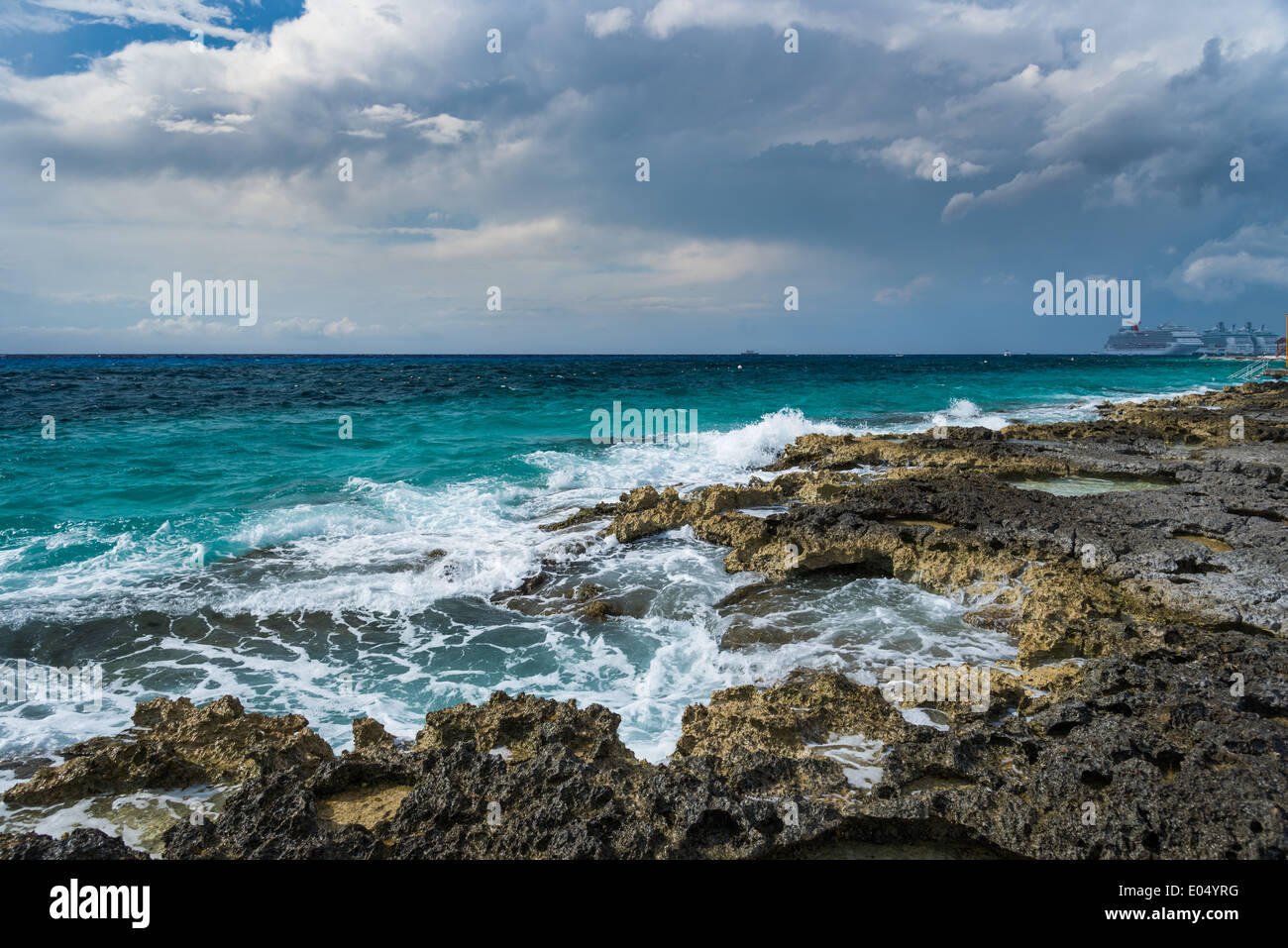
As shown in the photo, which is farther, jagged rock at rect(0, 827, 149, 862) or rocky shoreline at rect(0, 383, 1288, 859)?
rocky shoreline at rect(0, 383, 1288, 859)

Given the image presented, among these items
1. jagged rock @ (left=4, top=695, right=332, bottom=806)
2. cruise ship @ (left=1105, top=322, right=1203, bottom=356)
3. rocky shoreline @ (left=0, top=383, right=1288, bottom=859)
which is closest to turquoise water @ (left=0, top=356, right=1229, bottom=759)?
jagged rock @ (left=4, top=695, right=332, bottom=806)

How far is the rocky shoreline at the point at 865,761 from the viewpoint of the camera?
3455 millimetres

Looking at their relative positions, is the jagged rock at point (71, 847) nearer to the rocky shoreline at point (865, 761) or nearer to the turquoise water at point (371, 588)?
the rocky shoreline at point (865, 761)

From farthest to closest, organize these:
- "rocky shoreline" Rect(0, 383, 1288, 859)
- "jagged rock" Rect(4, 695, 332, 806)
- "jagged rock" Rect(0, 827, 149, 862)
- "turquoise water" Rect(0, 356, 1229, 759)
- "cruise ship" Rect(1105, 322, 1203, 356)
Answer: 1. "cruise ship" Rect(1105, 322, 1203, 356)
2. "turquoise water" Rect(0, 356, 1229, 759)
3. "jagged rock" Rect(4, 695, 332, 806)
4. "rocky shoreline" Rect(0, 383, 1288, 859)
5. "jagged rock" Rect(0, 827, 149, 862)

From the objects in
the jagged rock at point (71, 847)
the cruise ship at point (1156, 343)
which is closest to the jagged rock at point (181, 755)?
the jagged rock at point (71, 847)

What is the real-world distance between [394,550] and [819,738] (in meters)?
7.48

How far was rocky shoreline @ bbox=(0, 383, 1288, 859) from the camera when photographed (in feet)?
11.3

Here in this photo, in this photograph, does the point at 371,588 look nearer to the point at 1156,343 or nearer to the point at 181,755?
the point at 181,755

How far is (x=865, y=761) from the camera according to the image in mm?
4383

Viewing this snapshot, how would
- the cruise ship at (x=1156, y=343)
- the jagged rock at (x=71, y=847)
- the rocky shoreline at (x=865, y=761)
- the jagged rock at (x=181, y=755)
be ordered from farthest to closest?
the cruise ship at (x=1156, y=343) < the jagged rock at (x=181, y=755) < the rocky shoreline at (x=865, y=761) < the jagged rock at (x=71, y=847)

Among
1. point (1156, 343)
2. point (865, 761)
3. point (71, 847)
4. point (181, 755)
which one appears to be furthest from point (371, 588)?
point (1156, 343)

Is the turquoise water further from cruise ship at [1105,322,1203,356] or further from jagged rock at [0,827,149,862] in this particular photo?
cruise ship at [1105,322,1203,356]
